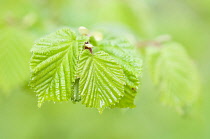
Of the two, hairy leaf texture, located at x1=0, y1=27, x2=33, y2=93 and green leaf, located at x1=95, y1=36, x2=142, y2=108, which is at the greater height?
hairy leaf texture, located at x1=0, y1=27, x2=33, y2=93

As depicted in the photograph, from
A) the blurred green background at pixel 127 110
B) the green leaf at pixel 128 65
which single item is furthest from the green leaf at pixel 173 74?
the blurred green background at pixel 127 110

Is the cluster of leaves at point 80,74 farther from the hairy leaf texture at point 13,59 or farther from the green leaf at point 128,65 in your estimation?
the hairy leaf texture at point 13,59

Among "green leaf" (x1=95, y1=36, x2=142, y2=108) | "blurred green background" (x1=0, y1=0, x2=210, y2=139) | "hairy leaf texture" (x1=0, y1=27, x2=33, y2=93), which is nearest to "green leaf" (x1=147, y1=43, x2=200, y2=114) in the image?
"green leaf" (x1=95, y1=36, x2=142, y2=108)

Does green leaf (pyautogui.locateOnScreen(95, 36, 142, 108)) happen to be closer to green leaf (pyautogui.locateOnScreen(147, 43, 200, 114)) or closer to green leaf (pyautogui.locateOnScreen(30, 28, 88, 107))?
green leaf (pyautogui.locateOnScreen(30, 28, 88, 107))

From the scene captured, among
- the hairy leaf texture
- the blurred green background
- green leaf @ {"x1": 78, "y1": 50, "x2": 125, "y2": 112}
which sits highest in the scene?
the blurred green background

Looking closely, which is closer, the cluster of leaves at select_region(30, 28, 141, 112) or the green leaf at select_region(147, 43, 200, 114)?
the cluster of leaves at select_region(30, 28, 141, 112)

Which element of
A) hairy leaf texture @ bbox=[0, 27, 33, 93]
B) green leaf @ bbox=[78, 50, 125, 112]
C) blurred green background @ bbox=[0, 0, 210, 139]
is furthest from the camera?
blurred green background @ bbox=[0, 0, 210, 139]

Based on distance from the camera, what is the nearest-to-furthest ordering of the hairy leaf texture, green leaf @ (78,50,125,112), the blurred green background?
green leaf @ (78,50,125,112)
the hairy leaf texture
the blurred green background

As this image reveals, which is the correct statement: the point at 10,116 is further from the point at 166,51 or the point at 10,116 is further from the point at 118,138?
the point at 166,51
